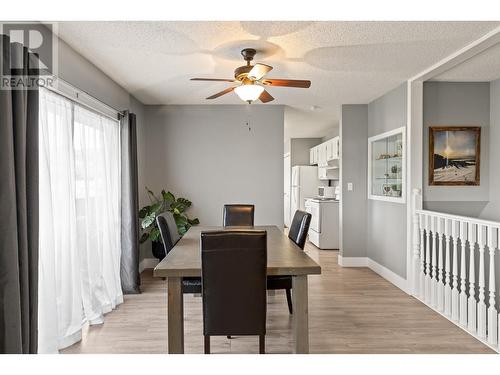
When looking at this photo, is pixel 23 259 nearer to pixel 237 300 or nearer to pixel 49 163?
pixel 49 163

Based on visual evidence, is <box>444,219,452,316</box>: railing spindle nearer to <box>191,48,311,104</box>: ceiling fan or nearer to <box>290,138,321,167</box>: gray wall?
<box>191,48,311,104</box>: ceiling fan

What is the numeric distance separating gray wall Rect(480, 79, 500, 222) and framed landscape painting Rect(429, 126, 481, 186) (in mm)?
146

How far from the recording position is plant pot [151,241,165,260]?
200 inches

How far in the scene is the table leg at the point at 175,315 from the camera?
2336 mm

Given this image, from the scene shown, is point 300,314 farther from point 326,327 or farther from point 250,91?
point 250,91

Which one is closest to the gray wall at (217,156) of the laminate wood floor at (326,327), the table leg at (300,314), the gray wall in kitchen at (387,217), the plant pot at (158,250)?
the plant pot at (158,250)

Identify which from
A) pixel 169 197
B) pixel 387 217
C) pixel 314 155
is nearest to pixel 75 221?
pixel 169 197

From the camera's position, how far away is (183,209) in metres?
5.35

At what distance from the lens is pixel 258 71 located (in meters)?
2.87

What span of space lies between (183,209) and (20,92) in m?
3.40

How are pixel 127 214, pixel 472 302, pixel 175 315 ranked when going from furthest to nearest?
pixel 127 214, pixel 472 302, pixel 175 315

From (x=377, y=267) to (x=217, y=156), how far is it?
2.78 metres

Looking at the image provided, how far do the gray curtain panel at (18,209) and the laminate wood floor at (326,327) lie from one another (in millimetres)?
849
